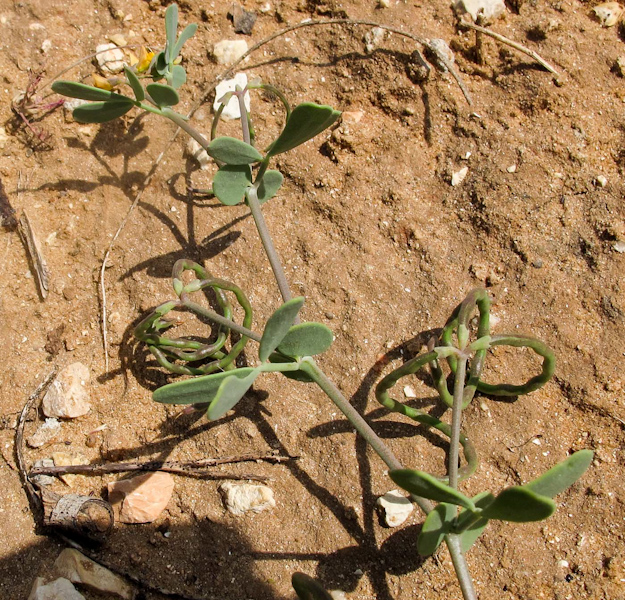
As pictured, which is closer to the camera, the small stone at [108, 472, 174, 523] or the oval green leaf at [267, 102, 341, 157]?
the oval green leaf at [267, 102, 341, 157]

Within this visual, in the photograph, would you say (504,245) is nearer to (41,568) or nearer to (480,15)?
(480,15)

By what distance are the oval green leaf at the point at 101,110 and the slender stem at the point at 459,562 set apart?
1641 mm

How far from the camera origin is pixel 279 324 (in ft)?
4.57

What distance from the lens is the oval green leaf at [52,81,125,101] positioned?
1.74 metres

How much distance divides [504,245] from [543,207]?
0.21 m

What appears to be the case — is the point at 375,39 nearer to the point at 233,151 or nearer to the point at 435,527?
the point at 233,151

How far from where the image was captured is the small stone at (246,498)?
1.92m

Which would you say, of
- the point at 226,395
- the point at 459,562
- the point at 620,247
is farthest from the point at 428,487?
the point at 620,247

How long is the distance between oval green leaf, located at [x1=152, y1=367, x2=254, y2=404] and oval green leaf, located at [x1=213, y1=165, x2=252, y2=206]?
0.67m

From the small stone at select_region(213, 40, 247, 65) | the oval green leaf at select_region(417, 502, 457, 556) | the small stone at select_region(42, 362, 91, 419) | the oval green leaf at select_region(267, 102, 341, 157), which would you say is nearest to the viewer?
the oval green leaf at select_region(417, 502, 457, 556)

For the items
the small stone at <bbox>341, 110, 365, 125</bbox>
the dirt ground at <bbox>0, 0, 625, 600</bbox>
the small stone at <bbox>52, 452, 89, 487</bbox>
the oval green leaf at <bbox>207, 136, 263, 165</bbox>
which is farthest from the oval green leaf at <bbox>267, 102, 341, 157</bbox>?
the small stone at <bbox>52, 452, 89, 487</bbox>

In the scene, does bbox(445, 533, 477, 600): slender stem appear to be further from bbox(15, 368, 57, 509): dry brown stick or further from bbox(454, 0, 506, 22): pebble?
bbox(454, 0, 506, 22): pebble

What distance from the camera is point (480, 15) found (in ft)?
7.94

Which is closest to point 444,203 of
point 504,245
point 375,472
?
point 504,245
